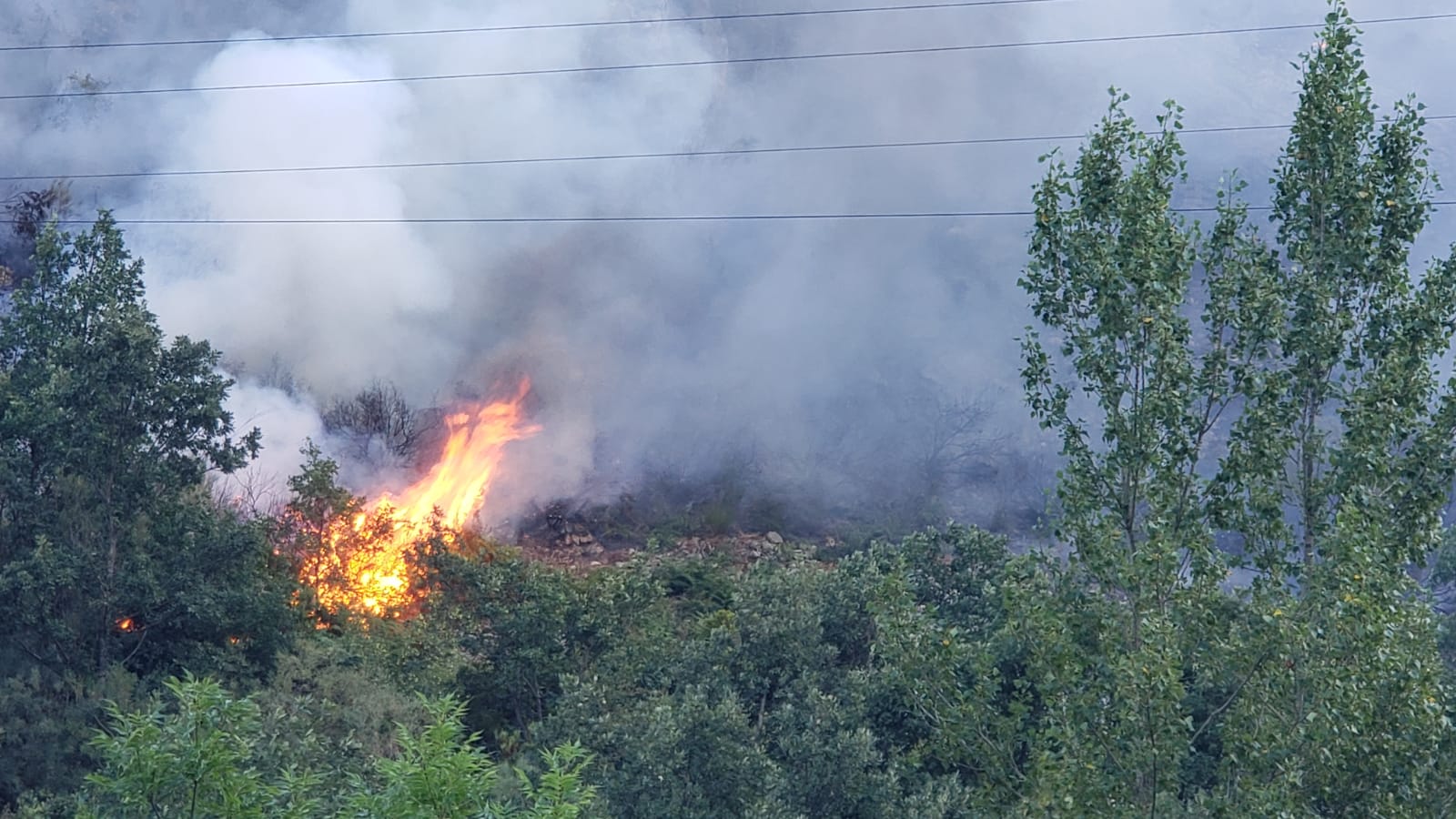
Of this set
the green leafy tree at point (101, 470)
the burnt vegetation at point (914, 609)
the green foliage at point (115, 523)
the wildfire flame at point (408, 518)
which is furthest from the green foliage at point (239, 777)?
the wildfire flame at point (408, 518)

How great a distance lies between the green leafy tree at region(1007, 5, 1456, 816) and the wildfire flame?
21469mm

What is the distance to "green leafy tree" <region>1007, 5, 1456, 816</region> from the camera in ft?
41.6

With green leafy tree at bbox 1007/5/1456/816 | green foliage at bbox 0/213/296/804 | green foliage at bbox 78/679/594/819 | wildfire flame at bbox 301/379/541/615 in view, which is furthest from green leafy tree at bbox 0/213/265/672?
green leafy tree at bbox 1007/5/1456/816

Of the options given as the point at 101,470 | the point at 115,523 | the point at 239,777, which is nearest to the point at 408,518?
the point at 115,523

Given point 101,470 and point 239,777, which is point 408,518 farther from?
point 239,777

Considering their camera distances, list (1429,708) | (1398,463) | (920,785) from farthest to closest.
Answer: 1. (920,785)
2. (1398,463)
3. (1429,708)

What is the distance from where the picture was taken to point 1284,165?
49.9 feet

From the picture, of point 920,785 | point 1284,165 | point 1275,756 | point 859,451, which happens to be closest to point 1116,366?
point 1284,165

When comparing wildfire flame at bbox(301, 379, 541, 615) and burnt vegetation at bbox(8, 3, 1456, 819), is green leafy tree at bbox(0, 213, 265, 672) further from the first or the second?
wildfire flame at bbox(301, 379, 541, 615)

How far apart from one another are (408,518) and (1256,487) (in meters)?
33.2

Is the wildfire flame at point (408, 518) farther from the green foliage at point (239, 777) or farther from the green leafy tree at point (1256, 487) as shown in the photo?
the green leafy tree at point (1256, 487)

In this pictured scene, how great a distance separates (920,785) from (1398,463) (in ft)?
30.0

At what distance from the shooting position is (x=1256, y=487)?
552 inches

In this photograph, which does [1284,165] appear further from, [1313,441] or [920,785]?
[920,785]
